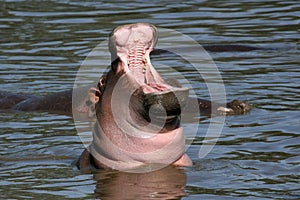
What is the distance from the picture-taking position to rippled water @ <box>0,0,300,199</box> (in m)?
7.69

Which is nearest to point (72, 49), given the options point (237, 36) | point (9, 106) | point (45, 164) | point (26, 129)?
point (237, 36)

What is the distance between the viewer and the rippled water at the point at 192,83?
7.69 m

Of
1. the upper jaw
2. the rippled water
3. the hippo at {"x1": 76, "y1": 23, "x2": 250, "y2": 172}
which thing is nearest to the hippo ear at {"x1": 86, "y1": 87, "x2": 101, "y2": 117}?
the rippled water

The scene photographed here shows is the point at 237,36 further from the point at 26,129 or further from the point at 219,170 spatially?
the point at 219,170

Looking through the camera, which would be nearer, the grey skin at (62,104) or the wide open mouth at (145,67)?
the wide open mouth at (145,67)

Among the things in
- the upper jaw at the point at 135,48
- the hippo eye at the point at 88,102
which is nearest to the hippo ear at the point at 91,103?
the hippo eye at the point at 88,102

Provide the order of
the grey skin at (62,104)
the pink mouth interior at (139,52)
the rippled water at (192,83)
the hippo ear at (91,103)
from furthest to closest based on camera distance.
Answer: the hippo ear at (91,103) < the grey skin at (62,104) < the rippled water at (192,83) < the pink mouth interior at (139,52)

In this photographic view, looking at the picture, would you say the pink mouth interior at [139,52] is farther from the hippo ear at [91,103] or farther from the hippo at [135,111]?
the hippo ear at [91,103]

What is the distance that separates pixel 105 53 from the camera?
1497 centimetres

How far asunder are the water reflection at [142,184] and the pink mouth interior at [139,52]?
0.78 m

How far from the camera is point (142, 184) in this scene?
775 centimetres

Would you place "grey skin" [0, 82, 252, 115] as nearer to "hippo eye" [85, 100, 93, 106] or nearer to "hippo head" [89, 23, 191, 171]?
"hippo eye" [85, 100, 93, 106]

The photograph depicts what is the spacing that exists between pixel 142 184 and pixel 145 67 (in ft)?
3.10

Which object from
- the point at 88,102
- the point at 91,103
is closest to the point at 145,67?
the point at 91,103
